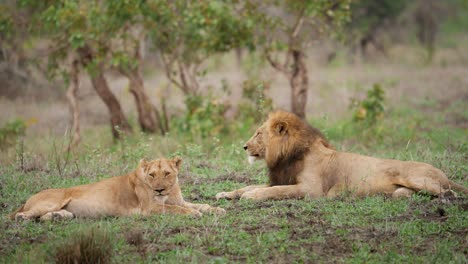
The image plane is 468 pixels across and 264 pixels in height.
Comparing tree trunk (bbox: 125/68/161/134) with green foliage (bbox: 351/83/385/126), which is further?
tree trunk (bbox: 125/68/161/134)

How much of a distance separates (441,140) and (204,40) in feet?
13.1

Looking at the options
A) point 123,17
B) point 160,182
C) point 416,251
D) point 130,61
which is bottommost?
point 416,251

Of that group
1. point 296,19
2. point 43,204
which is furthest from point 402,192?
point 296,19

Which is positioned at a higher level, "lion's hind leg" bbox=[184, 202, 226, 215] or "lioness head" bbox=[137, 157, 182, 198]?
"lioness head" bbox=[137, 157, 182, 198]

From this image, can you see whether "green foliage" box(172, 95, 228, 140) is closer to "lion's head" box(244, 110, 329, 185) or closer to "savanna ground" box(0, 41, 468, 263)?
"savanna ground" box(0, 41, 468, 263)

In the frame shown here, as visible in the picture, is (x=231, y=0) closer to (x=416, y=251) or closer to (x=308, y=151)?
(x=308, y=151)

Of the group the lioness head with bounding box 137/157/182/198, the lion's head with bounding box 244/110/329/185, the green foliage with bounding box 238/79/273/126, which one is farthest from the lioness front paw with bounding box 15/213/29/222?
the green foliage with bounding box 238/79/273/126

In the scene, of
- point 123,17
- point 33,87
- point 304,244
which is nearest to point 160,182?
point 304,244

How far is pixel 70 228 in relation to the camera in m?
5.06

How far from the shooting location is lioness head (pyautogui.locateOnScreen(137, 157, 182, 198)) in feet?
17.7

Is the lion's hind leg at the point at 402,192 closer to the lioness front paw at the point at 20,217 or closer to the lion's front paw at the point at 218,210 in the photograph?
the lion's front paw at the point at 218,210

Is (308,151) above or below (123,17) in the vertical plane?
below

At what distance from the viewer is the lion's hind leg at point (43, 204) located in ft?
17.4

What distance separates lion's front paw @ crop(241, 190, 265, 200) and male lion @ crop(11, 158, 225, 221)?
1.76ft
